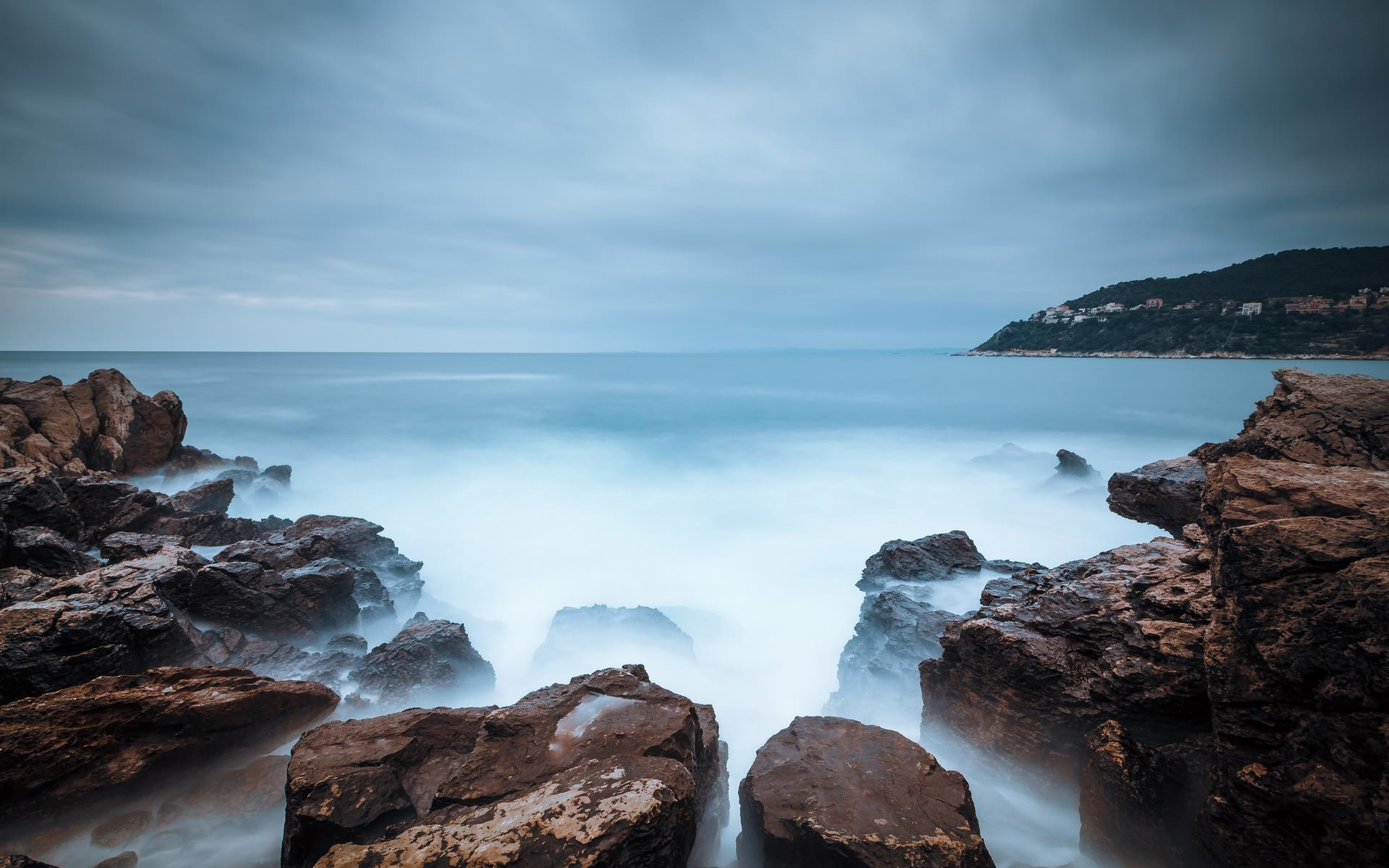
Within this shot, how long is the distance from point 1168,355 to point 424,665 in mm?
96444

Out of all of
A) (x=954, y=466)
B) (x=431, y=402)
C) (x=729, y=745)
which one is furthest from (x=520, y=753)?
(x=431, y=402)

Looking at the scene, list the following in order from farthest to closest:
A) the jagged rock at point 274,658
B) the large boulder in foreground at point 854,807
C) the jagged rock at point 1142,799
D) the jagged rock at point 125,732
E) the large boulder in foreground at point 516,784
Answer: the jagged rock at point 274,658 → the jagged rock at point 125,732 → the jagged rock at point 1142,799 → the large boulder in foreground at point 854,807 → the large boulder in foreground at point 516,784

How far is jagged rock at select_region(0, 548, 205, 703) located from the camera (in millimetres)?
4352

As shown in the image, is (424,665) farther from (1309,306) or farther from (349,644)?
(1309,306)

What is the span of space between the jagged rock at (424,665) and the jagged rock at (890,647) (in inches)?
207

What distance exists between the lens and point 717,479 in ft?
74.8

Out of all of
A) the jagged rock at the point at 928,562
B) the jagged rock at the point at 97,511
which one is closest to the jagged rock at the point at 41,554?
the jagged rock at the point at 97,511

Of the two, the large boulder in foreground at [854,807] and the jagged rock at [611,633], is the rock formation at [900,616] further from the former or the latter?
the large boulder in foreground at [854,807]

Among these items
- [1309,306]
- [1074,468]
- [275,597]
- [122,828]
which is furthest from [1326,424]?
[1309,306]

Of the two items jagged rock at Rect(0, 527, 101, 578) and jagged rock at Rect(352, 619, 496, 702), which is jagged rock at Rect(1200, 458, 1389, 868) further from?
jagged rock at Rect(0, 527, 101, 578)

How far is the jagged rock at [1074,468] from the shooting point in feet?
56.3

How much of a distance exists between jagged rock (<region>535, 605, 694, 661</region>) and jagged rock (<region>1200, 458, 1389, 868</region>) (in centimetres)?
730

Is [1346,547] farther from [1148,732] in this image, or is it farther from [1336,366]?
[1336,366]

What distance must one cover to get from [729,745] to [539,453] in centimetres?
2140
